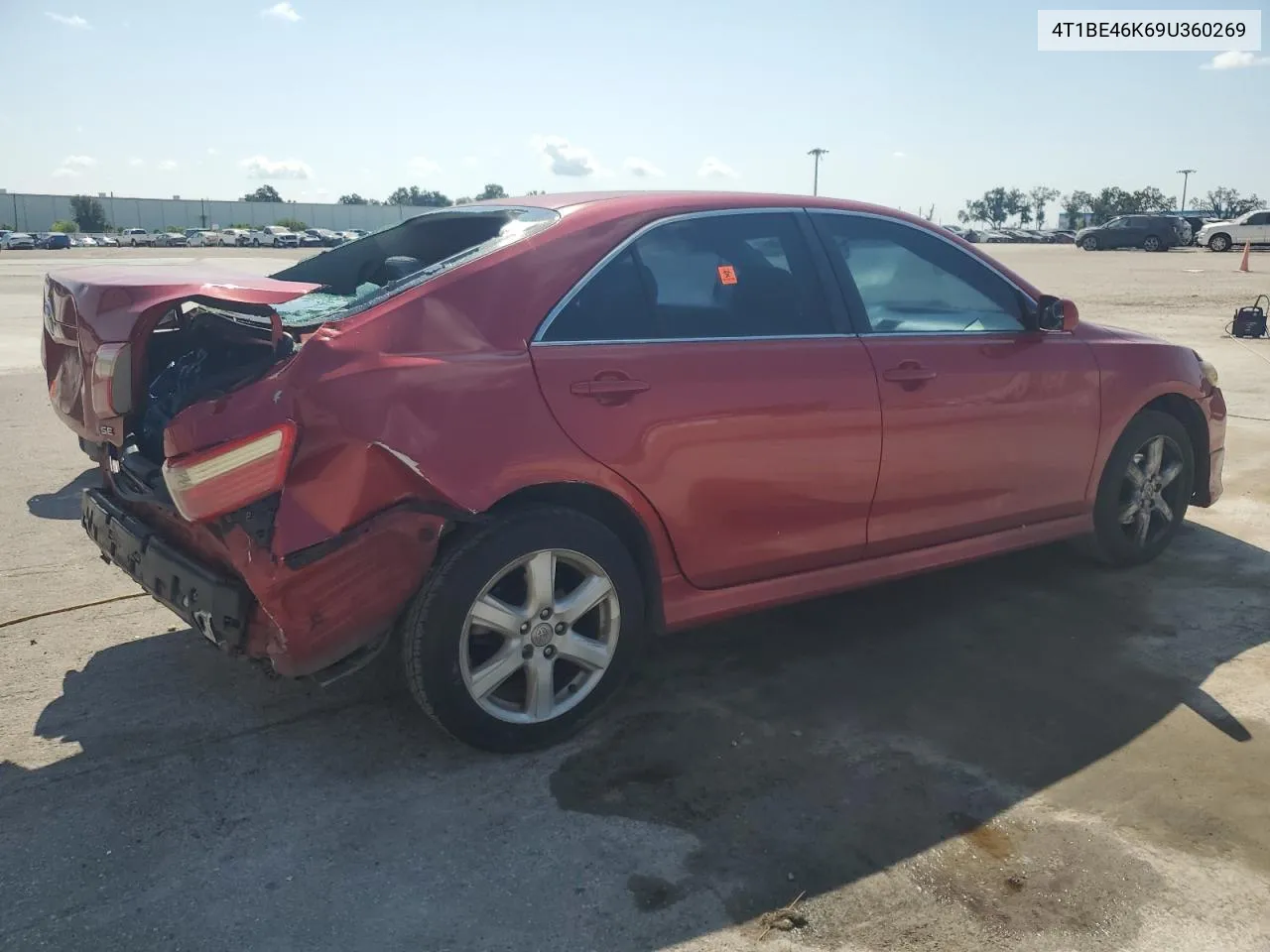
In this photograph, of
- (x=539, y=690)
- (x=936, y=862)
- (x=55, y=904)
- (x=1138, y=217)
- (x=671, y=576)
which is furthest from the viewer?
(x=1138, y=217)

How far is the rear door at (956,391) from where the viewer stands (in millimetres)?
3887

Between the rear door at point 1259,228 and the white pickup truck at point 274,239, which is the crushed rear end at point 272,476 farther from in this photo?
the white pickup truck at point 274,239

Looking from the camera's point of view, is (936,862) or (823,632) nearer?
(936,862)

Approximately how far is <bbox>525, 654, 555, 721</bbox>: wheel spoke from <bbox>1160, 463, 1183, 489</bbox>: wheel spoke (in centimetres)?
324

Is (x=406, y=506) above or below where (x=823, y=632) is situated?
above

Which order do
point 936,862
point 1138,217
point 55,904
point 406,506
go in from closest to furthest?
point 55,904
point 936,862
point 406,506
point 1138,217

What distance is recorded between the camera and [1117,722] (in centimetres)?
347

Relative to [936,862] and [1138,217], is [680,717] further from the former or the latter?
[1138,217]

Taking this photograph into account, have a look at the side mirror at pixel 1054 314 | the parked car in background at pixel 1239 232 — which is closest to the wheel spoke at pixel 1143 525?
the side mirror at pixel 1054 314

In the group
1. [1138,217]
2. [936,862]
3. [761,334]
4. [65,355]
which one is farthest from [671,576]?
[1138,217]

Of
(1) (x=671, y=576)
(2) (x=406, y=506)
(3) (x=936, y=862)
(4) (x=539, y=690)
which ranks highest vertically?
(2) (x=406, y=506)

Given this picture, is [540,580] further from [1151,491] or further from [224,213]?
[224,213]

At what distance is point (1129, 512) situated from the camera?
15.8 ft

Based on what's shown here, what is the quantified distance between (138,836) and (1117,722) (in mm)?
2962
